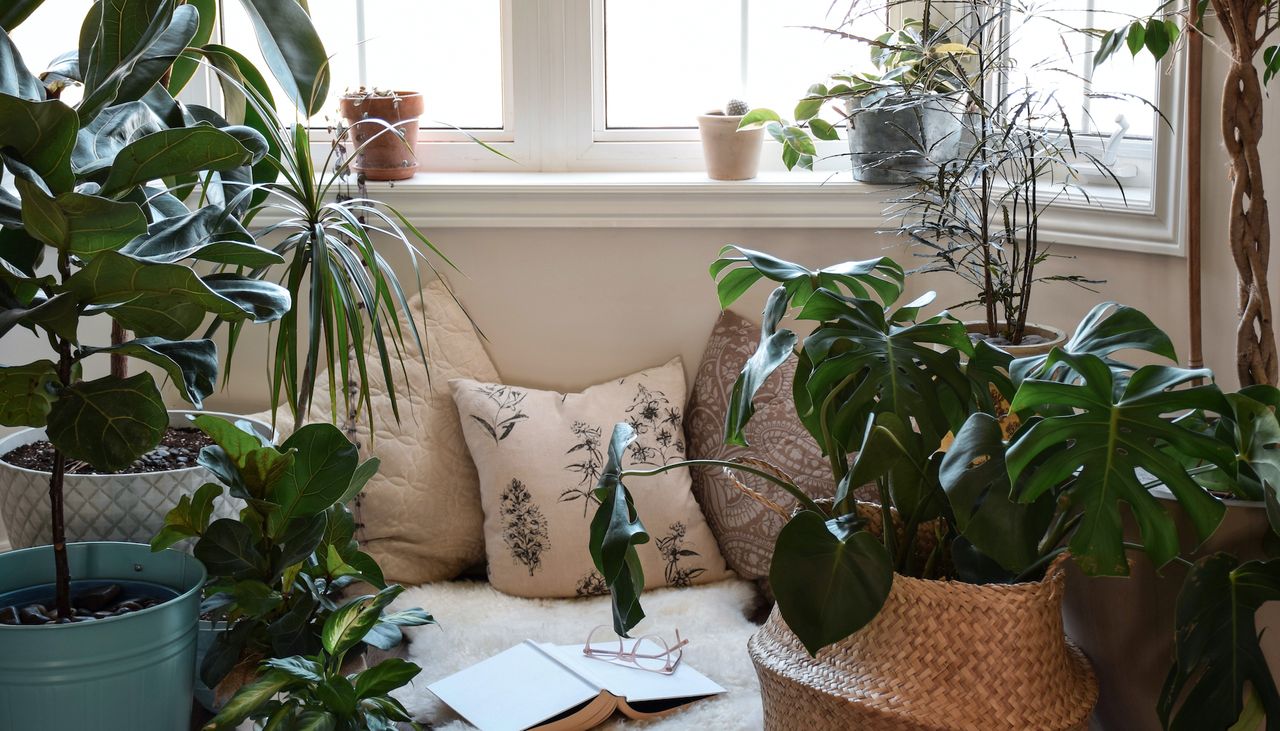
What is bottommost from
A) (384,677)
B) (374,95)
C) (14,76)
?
(384,677)

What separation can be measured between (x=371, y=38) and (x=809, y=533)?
147cm

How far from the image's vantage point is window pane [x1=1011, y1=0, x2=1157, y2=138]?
1863 millimetres

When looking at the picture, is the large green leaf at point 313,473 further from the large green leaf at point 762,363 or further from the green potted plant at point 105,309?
the large green leaf at point 762,363

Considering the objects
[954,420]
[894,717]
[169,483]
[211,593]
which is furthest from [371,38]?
[894,717]

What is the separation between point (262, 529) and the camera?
1.33 m

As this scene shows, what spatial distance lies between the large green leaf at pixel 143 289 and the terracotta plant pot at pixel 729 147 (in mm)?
1198

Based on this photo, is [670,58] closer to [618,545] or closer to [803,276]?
[803,276]

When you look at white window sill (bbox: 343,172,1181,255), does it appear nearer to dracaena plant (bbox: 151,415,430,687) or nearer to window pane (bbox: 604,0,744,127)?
window pane (bbox: 604,0,744,127)

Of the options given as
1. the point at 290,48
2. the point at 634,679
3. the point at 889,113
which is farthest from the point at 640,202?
the point at 634,679

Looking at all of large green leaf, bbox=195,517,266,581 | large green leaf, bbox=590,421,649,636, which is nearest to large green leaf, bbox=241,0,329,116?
large green leaf, bbox=195,517,266,581

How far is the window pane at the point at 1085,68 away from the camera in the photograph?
1.86 meters

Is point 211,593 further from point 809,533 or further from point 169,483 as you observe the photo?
point 809,533

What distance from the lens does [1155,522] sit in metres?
0.97

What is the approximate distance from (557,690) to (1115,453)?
0.90 meters
